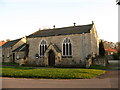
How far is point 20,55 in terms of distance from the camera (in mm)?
36344

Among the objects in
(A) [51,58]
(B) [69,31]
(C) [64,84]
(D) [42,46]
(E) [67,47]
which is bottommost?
(C) [64,84]

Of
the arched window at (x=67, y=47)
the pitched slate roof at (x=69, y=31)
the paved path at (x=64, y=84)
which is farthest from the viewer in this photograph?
the arched window at (x=67, y=47)

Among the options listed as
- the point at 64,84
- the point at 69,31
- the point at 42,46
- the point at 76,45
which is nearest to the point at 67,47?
the point at 76,45

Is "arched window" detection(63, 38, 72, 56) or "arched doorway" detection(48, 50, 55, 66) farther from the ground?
"arched window" detection(63, 38, 72, 56)

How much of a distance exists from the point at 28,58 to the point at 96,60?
15438 millimetres

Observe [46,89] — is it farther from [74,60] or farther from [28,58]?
[28,58]

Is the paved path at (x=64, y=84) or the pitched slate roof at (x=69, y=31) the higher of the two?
the pitched slate roof at (x=69, y=31)

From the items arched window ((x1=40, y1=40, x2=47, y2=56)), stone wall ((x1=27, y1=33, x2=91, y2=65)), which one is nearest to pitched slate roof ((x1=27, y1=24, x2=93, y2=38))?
stone wall ((x1=27, y1=33, x2=91, y2=65))

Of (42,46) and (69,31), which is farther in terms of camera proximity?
(42,46)

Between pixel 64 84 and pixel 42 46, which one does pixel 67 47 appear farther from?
pixel 64 84

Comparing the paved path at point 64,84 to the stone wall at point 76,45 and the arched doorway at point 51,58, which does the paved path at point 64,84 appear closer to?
the stone wall at point 76,45

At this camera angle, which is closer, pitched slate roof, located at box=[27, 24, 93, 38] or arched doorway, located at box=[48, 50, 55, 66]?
pitched slate roof, located at box=[27, 24, 93, 38]

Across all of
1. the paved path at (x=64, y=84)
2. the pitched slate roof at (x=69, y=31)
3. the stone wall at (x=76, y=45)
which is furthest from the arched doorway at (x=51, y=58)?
the paved path at (x=64, y=84)

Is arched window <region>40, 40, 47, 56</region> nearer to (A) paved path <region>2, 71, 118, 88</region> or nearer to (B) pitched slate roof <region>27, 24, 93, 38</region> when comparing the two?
(B) pitched slate roof <region>27, 24, 93, 38</region>
